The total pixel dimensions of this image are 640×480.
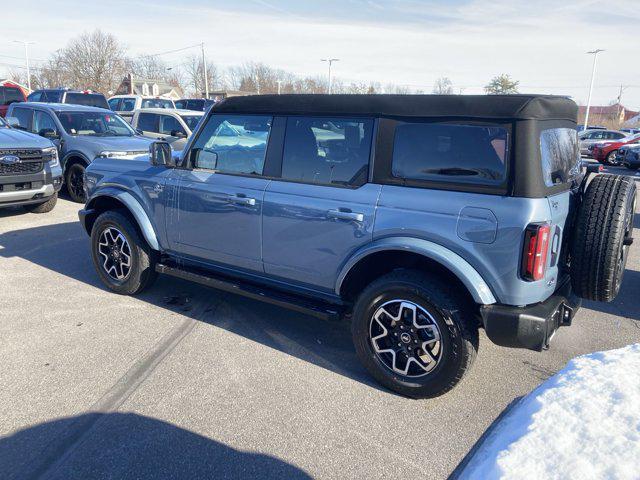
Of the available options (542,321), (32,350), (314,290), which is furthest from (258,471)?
(32,350)

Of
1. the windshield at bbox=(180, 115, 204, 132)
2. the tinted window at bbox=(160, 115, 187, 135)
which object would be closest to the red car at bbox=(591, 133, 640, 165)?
the windshield at bbox=(180, 115, 204, 132)

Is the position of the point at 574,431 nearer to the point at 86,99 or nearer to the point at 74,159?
the point at 74,159

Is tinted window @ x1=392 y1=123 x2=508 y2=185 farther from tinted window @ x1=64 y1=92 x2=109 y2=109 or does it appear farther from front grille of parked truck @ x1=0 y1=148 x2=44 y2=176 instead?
tinted window @ x1=64 y1=92 x2=109 y2=109

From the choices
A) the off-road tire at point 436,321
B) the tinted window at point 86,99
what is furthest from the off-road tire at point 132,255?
the tinted window at point 86,99

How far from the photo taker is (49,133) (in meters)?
9.44

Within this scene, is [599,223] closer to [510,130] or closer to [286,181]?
[510,130]

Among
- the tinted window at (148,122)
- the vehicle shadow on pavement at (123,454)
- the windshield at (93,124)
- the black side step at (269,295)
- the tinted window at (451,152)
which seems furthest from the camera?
the tinted window at (148,122)

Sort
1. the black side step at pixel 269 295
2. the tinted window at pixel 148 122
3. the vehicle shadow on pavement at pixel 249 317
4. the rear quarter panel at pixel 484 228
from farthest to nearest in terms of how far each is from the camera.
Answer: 1. the tinted window at pixel 148 122
2. the vehicle shadow on pavement at pixel 249 317
3. the black side step at pixel 269 295
4. the rear quarter panel at pixel 484 228

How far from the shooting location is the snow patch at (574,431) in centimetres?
117

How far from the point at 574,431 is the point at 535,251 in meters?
1.65

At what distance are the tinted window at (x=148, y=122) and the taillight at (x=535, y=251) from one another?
1116 cm

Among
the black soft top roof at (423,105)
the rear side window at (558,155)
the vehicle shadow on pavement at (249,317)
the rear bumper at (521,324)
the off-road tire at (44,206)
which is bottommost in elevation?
the vehicle shadow on pavement at (249,317)

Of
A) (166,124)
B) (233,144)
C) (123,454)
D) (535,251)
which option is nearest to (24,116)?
(166,124)

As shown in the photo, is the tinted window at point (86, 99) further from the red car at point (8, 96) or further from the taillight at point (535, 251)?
the taillight at point (535, 251)
